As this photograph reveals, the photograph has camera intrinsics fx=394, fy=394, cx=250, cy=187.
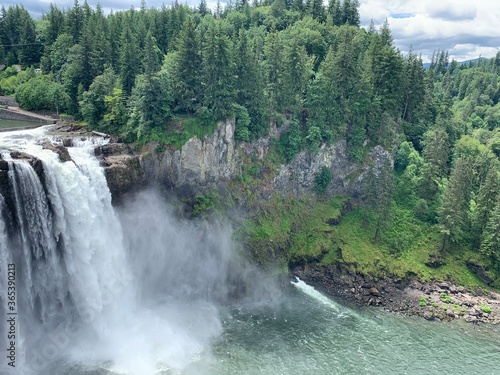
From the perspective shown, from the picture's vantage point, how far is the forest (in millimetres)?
50312

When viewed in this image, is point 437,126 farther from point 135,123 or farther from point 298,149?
point 135,123

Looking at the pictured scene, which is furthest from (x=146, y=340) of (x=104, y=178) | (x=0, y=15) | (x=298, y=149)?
(x=0, y=15)

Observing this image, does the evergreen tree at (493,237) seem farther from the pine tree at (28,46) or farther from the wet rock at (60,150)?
the pine tree at (28,46)

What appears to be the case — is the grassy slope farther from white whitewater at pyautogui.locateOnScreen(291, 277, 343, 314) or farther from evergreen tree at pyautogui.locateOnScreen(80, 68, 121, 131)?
evergreen tree at pyautogui.locateOnScreen(80, 68, 121, 131)

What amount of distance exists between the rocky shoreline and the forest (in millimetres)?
5207

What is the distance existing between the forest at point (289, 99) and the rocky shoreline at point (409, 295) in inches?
205

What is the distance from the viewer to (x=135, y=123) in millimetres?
48844

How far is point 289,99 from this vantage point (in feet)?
196

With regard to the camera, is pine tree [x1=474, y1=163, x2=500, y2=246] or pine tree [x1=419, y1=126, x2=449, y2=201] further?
pine tree [x1=419, y1=126, x2=449, y2=201]

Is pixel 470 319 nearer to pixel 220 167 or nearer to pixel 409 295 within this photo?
pixel 409 295

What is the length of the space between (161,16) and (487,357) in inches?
3207

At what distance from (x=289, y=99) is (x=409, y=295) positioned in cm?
3221

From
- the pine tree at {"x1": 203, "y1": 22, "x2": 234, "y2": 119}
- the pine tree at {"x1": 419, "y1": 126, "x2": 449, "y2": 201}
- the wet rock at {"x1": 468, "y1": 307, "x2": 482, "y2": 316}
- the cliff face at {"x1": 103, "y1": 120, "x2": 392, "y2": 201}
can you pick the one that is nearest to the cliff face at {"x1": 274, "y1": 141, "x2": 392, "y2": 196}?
the cliff face at {"x1": 103, "y1": 120, "x2": 392, "y2": 201}

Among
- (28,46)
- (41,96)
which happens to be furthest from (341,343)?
(28,46)
